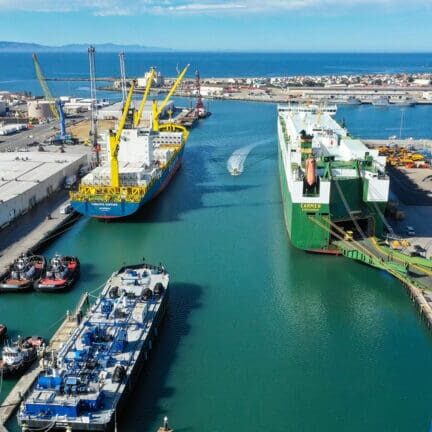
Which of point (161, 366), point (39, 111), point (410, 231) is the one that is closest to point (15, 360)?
point (161, 366)

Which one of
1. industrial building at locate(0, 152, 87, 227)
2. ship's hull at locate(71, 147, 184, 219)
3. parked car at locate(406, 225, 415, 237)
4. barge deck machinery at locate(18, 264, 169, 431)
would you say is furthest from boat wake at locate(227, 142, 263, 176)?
barge deck machinery at locate(18, 264, 169, 431)

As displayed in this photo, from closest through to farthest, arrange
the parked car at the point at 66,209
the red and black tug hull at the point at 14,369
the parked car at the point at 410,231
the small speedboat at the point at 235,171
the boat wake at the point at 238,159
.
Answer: the red and black tug hull at the point at 14,369 < the parked car at the point at 410,231 < the parked car at the point at 66,209 < the small speedboat at the point at 235,171 < the boat wake at the point at 238,159

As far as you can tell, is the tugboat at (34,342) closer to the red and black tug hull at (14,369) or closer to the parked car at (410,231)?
the red and black tug hull at (14,369)

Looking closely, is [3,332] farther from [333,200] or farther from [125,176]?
[333,200]

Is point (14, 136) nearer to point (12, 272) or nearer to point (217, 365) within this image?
point (12, 272)

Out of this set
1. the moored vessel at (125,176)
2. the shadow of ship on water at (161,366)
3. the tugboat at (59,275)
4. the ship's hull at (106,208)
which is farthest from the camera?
the moored vessel at (125,176)

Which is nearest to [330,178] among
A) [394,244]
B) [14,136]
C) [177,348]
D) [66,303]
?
[394,244]

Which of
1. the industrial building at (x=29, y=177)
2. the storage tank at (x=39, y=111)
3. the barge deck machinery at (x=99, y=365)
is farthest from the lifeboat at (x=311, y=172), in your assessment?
the storage tank at (x=39, y=111)
